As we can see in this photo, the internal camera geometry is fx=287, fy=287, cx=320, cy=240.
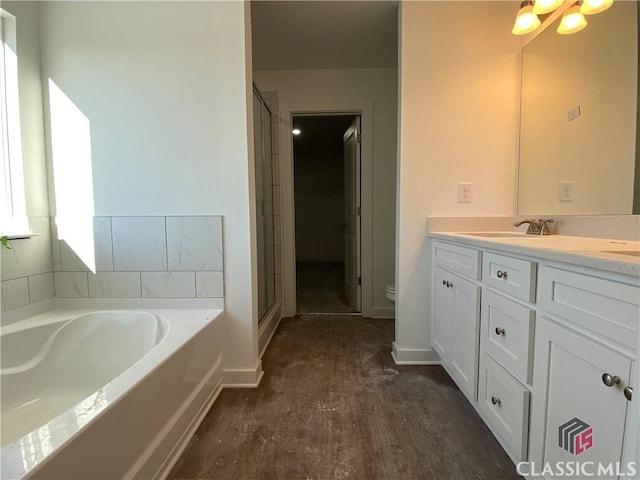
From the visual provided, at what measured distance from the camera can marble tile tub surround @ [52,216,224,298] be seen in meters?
1.64

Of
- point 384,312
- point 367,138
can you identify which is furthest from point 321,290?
point 367,138

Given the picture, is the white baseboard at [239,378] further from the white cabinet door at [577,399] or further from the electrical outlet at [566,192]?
the electrical outlet at [566,192]

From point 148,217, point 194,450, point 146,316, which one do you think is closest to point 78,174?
point 148,217

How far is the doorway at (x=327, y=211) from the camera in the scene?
301 cm

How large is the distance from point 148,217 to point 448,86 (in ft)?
6.52

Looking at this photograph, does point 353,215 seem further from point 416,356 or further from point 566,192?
point 566,192

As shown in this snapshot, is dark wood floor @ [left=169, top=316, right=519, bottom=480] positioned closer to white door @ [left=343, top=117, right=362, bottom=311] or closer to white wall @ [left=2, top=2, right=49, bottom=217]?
white door @ [left=343, top=117, right=362, bottom=311]

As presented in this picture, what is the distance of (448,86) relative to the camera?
5.95 ft

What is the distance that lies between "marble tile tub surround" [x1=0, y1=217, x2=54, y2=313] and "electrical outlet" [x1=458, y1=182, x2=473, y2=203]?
249 cm

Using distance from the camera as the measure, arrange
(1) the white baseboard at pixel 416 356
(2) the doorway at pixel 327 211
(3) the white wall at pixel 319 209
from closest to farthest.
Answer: (1) the white baseboard at pixel 416 356 → (2) the doorway at pixel 327 211 → (3) the white wall at pixel 319 209

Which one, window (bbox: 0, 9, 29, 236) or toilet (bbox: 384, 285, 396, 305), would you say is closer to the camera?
window (bbox: 0, 9, 29, 236)

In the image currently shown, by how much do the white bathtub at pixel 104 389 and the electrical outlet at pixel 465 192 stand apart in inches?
65.2

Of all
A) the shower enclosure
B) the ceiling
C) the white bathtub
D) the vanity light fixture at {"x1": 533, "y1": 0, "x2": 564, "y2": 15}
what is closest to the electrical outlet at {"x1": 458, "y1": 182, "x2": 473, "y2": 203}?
the vanity light fixture at {"x1": 533, "y1": 0, "x2": 564, "y2": 15}

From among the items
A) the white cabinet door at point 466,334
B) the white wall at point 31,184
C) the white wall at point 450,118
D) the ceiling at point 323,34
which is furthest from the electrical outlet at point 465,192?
the white wall at point 31,184
